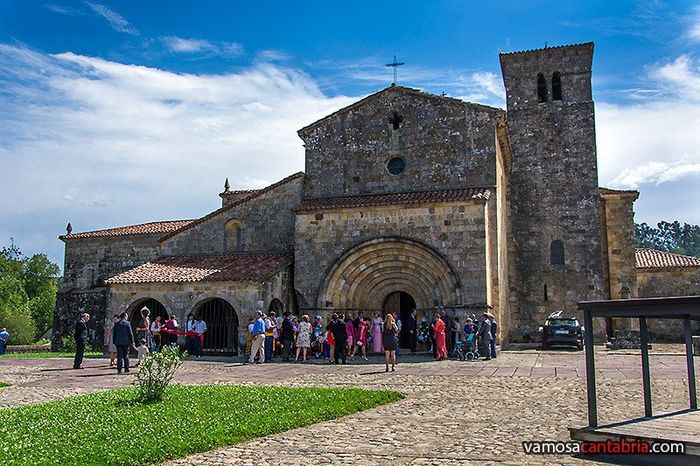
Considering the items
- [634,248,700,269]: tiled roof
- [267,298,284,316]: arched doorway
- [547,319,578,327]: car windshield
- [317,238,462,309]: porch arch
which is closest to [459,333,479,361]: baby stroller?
[317,238,462,309]: porch arch

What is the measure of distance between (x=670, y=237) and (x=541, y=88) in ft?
355

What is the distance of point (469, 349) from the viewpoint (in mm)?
19875

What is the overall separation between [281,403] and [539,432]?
13.8 ft

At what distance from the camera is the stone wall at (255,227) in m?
26.4

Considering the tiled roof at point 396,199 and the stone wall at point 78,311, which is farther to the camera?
the stone wall at point 78,311

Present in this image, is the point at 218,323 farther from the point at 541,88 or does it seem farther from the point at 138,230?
the point at 541,88

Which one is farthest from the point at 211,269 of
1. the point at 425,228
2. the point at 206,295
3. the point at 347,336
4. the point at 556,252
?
the point at 556,252

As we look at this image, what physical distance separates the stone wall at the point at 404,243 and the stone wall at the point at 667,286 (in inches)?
577

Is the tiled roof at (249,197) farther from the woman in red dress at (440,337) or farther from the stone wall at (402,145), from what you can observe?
the woman in red dress at (440,337)

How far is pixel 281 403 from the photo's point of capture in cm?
1032

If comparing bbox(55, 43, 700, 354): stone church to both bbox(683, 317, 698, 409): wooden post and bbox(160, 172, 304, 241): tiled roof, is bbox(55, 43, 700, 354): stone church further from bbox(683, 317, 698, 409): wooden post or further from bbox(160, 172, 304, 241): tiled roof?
bbox(683, 317, 698, 409): wooden post

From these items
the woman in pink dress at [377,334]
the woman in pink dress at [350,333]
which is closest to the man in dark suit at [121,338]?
the woman in pink dress at [350,333]

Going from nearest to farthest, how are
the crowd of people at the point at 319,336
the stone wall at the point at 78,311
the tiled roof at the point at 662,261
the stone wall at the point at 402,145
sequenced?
1. the crowd of people at the point at 319,336
2. the stone wall at the point at 402,145
3. the stone wall at the point at 78,311
4. the tiled roof at the point at 662,261

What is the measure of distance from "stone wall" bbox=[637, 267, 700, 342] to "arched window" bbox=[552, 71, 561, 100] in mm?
9966
